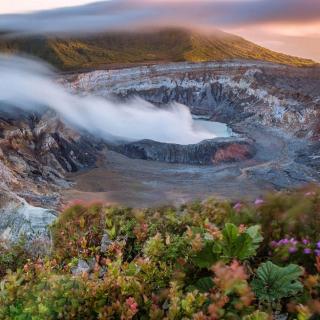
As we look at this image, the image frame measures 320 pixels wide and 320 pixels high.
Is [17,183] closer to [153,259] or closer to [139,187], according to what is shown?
[139,187]

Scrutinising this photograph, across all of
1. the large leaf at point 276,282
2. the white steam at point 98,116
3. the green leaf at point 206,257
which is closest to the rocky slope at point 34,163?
the white steam at point 98,116

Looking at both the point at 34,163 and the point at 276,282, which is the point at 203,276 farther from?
the point at 34,163

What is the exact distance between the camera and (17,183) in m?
9.20

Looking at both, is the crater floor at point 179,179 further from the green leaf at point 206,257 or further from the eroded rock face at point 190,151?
the green leaf at point 206,257

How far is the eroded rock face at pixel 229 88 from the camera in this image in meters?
24.4

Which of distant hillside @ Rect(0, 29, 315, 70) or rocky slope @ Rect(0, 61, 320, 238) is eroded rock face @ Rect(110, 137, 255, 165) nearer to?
rocky slope @ Rect(0, 61, 320, 238)

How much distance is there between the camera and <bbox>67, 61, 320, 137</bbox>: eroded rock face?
2444 centimetres

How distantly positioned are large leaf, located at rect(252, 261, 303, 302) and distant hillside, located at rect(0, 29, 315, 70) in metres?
49.4

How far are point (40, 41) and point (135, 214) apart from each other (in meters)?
65.1

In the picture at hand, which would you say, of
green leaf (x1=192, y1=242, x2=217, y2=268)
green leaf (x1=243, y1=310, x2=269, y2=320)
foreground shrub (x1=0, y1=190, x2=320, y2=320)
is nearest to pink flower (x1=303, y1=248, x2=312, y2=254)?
foreground shrub (x1=0, y1=190, x2=320, y2=320)

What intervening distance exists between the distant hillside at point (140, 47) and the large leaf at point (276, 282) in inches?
1944

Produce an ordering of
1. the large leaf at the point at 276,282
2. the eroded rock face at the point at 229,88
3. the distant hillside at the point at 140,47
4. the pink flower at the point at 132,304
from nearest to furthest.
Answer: the pink flower at the point at 132,304
the large leaf at the point at 276,282
the eroded rock face at the point at 229,88
the distant hillside at the point at 140,47

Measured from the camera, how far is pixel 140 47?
70.4m

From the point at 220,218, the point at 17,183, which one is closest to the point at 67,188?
Result: the point at 17,183
